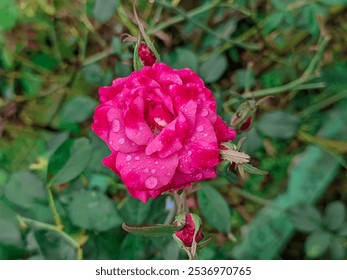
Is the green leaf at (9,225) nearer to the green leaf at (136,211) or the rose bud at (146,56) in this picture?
the green leaf at (136,211)

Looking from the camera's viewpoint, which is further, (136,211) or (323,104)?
(323,104)

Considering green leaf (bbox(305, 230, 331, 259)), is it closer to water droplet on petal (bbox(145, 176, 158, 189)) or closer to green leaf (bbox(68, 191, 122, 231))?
green leaf (bbox(68, 191, 122, 231))

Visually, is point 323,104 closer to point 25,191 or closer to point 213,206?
point 213,206

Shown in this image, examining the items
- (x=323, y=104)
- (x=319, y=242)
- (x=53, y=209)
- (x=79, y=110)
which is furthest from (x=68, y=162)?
(x=323, y=104)

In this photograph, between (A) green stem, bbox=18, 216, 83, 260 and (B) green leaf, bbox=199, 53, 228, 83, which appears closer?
(A) green stem, bbox=18, 216, 83, 260

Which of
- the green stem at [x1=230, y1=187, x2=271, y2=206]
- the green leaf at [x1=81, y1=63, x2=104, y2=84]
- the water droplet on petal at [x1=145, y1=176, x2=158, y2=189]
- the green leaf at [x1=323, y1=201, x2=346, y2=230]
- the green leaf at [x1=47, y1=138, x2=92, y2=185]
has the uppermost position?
the water droplet on petal at [x1=145, y1=176, x2=158, y2=189]

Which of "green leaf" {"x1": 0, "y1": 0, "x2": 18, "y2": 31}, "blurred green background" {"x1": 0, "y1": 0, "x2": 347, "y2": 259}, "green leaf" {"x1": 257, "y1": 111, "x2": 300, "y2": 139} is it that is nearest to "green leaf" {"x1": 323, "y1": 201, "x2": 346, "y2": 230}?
"blurred green background" {"x1": 0, "y1": 0, "x2": 347, "y2": 259}

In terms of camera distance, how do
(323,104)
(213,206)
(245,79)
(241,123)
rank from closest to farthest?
(241,123) < (213,206) < (245,79) < (323,104)

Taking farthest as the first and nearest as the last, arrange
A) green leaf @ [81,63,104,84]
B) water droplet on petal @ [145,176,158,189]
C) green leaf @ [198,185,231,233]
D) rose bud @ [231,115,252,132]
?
green leaf @ [81,63,104,84] < green leaf @ [198,185,231,233] < rose bud @ [231,115,252,132] < water droplet on petal @ [145,176,158,189]
